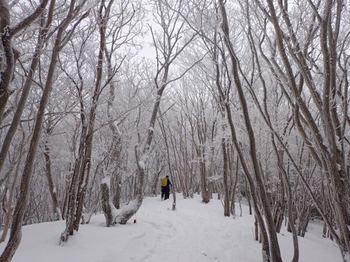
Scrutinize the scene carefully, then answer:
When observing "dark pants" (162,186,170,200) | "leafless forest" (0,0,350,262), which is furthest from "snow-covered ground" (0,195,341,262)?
"dark pants" (162,186,170,200)

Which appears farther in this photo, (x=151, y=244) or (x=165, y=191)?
(x=165, y=191)

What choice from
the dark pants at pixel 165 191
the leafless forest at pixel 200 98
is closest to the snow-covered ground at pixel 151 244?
the leafless forest at pixel 200 98

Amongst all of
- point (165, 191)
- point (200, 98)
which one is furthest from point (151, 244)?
point (200, 98)

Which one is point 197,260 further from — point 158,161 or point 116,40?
point 158,161

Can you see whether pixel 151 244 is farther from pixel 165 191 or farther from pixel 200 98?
pixel 200 98

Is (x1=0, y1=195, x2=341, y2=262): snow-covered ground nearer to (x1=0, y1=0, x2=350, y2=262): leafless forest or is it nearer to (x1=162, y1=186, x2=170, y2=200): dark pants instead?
(x1=0, y1=0, x2=350, y2=262): leafless forest

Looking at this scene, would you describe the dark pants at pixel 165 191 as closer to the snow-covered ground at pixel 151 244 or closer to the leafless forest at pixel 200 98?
the leafless forest at pixel 200 98

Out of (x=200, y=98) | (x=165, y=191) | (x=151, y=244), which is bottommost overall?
(x=151, y=244)

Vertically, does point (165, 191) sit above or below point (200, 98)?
below

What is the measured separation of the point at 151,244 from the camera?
5.98 meters

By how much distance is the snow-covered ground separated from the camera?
15.1 feet

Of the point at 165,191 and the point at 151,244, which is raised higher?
the point at 165,191

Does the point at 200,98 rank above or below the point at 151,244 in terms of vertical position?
above

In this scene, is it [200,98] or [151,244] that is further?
[200,98]
